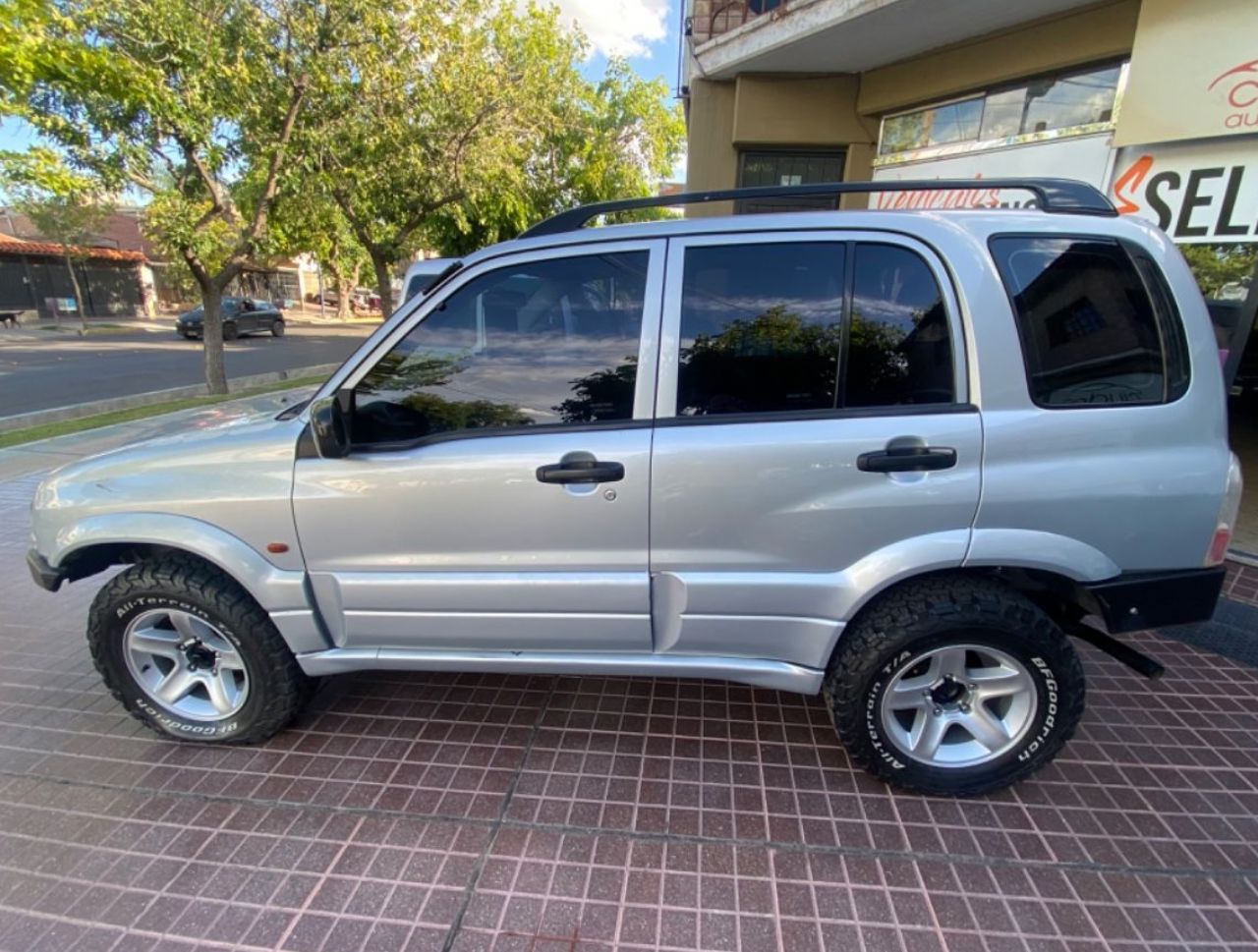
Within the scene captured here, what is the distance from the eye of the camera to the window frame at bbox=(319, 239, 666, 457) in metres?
2.11

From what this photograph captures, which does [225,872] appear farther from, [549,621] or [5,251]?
[5,251]

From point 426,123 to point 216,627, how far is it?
31.9ft

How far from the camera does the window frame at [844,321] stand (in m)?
1.99

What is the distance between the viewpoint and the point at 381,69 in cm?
835

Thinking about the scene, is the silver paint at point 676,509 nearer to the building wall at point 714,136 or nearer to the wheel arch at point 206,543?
the wheel arch at point 206,543

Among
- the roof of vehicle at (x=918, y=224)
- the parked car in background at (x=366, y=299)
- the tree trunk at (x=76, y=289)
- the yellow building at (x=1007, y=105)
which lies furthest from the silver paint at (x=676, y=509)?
the parked car in background at (x=366, y=299)

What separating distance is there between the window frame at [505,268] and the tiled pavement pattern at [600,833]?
4.32 feet

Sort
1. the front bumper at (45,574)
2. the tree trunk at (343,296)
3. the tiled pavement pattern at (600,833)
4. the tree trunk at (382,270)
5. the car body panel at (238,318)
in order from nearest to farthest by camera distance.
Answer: the tiled pavement pattern at (600,833), the front bumper at (45,574), the tree trunk at (382,270), the car body panel at (238,318), the tree trunk at (343,296)

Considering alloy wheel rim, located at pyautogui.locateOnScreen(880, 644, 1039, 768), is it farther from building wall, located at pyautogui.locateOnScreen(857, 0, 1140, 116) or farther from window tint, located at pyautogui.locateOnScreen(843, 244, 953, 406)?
building wall, located at pyautogui.locateOnScreen(857, 0, 1140, 116)

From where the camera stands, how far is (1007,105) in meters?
6.11

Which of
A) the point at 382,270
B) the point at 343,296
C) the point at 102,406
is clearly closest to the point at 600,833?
the point at 102,406

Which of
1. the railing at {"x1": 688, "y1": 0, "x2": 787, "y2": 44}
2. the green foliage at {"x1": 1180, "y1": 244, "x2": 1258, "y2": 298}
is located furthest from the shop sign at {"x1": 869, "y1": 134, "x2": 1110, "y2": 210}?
the railing at {"x1": 688, "y1": 0, "x2": 787, "y2": 44}

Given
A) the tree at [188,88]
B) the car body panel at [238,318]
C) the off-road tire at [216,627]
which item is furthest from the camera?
the car body panel at [238,318]

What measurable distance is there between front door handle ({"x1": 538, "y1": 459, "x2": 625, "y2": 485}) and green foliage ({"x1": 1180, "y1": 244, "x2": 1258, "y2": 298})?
17.4 ft
